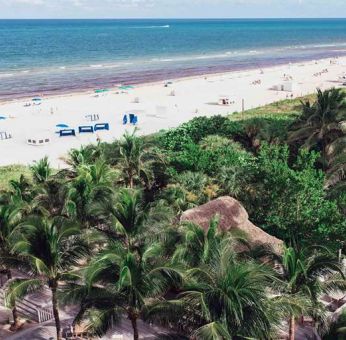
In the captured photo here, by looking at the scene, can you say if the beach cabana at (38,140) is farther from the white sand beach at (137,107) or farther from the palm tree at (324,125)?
the palm tree at (324,125)

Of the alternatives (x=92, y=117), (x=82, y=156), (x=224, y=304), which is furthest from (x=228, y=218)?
(x=92, y=117)

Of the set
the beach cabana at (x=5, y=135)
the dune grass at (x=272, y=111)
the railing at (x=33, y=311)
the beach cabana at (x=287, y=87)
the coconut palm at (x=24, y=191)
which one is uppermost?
the coconut palm at (x=24, y=191)

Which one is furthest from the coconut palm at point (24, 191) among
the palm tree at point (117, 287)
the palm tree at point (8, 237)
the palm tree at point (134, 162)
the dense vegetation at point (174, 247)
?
the palm tree at point (117, 287)

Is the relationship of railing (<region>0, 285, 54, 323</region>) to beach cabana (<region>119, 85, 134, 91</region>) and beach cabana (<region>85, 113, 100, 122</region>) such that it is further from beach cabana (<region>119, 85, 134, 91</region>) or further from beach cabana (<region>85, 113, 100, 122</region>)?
beach cabana (<region>119, 85, 134, 91</region>)

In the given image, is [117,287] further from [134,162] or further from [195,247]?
[134,162]

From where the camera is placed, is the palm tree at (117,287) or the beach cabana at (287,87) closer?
the palm tree at (117,287)

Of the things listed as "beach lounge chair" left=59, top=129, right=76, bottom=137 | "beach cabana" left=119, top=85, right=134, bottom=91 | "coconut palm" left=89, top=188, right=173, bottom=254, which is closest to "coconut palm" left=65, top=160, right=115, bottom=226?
"coconut palm" left=89, top=188, right=173, bottom=254
